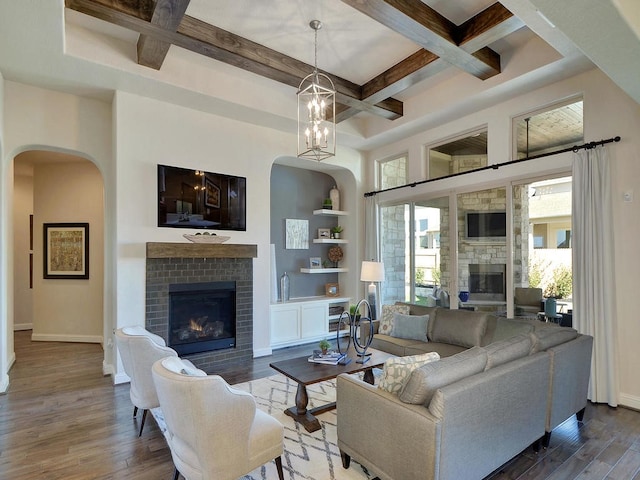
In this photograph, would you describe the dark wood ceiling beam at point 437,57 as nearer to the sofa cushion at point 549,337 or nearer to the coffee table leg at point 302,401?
the sofa cushion at point 549,337

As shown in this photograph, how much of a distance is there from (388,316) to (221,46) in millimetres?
3837

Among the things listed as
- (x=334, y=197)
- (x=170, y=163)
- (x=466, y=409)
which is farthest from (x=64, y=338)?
(x=466, y=409)

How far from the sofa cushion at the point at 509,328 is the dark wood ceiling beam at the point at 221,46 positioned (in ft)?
11.1

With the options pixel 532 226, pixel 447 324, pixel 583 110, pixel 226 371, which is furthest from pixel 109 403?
pixel 583 110

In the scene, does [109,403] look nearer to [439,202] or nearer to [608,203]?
[439,202]

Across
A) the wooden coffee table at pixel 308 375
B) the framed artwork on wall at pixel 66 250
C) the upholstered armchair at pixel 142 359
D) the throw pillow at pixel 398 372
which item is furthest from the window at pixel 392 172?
the framed artwork on wall at pixel 66 250

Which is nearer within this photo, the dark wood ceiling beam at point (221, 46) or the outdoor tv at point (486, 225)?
the dark wood ceiling beam at point (221, 46)

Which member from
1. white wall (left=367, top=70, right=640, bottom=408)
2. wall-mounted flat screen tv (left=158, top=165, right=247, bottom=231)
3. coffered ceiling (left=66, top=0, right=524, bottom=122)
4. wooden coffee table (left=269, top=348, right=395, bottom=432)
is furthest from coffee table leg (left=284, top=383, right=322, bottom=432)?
coffered ceiling (left=66, top=0, right=524, bottom=122)

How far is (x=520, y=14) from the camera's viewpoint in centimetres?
287

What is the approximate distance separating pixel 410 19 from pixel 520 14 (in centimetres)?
89

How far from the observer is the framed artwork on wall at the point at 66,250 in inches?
245

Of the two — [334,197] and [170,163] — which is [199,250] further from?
[334,197]

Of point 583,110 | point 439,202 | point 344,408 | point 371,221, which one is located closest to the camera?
point 344,408

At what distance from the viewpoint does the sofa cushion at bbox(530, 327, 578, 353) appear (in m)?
2.72
